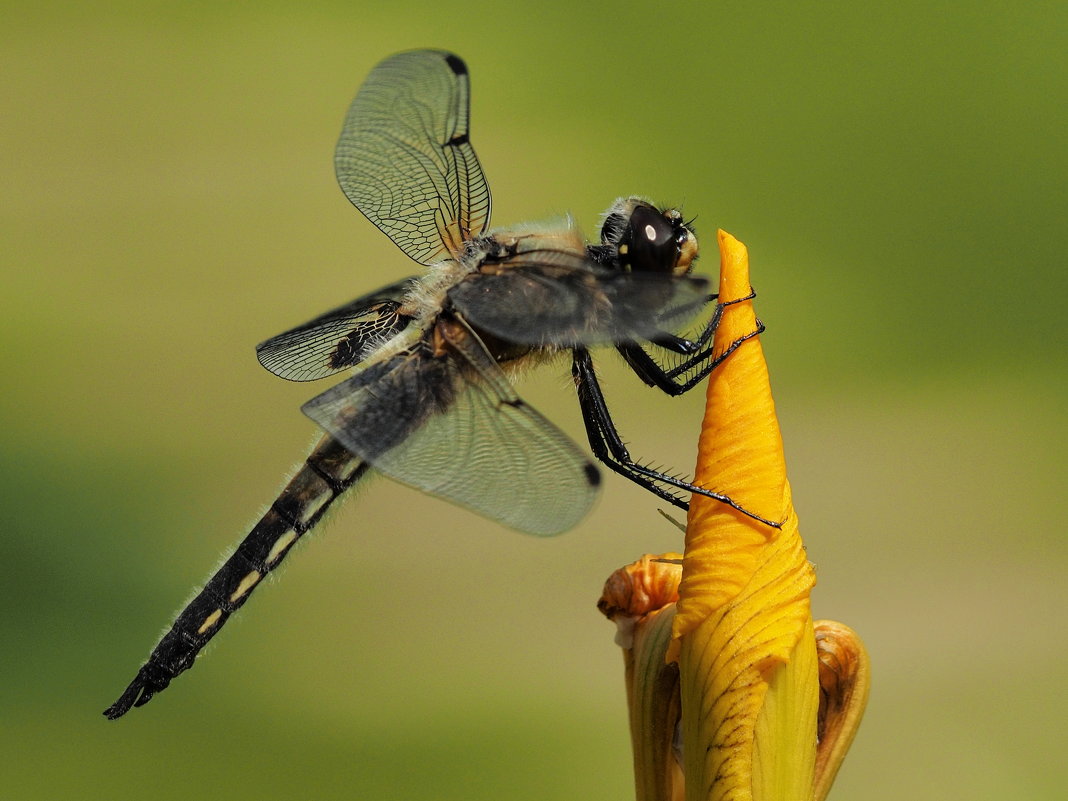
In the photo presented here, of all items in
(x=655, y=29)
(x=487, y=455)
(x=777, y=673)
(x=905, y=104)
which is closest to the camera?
(x=777, y=673)

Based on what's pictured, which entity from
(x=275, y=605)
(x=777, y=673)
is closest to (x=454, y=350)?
(x=777, y=673)

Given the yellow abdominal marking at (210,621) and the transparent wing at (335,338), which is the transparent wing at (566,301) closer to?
the transparent wing at (335,338)

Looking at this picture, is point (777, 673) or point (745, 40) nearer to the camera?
point (777, 673)

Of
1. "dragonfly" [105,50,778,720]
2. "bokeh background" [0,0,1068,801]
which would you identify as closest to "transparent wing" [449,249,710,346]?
"dragonfly" [105,50,778,720]

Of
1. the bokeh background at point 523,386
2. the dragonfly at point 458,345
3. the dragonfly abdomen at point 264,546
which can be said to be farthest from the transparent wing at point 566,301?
the bokeh background at point 523,386

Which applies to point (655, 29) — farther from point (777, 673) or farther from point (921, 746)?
point (777, 673)

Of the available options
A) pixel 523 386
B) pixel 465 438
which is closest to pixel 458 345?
pixel 465 438

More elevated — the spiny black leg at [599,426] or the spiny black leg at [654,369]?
the spiny black leg at [654,369]
